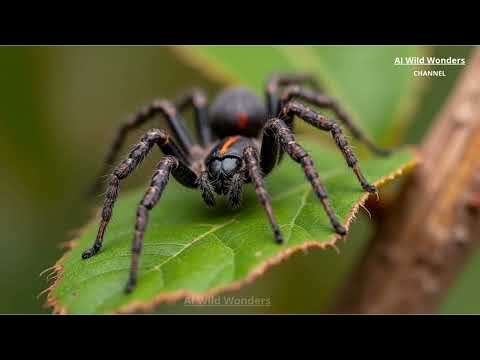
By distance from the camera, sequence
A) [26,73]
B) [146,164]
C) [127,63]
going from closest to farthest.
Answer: [26,73] → [146,164] → [127,63]

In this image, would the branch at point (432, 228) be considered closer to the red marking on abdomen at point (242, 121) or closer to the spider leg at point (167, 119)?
the red marking on abdomen at point (242, 121)

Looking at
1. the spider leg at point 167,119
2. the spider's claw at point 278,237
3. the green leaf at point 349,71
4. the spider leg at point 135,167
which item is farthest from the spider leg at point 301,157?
the spider leg at point 167,119

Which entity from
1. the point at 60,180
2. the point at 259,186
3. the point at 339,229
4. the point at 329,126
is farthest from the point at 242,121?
the point at 60,180

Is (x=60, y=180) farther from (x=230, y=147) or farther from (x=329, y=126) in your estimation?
(x=329, y=126)

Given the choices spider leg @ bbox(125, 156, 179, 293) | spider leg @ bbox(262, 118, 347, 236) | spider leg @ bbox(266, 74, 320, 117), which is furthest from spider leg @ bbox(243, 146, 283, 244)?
spider leg @ bbox(266, 74, 320, 117)
